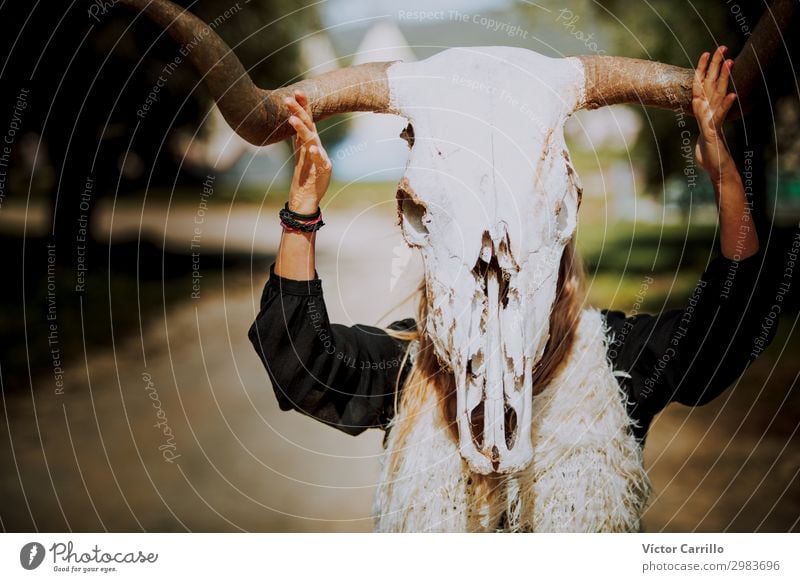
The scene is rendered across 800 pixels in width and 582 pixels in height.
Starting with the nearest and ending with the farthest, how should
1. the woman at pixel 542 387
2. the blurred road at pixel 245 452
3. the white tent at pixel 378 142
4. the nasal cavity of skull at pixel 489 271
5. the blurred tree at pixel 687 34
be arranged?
1. the nasal cavity of skull at pixel 489 271
2. the woman at pixel 542 387
3. the white tent at pixel 378 142
4. the blurred road at pixel 245 452
5. the blurred tree at pixel 687 34

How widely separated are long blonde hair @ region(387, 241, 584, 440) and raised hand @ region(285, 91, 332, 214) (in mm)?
409

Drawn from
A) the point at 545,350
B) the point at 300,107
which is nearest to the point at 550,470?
the point at 545,350

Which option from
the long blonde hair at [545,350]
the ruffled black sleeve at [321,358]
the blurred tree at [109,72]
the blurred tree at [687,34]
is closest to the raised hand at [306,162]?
the ruffled black sleeve at [321,358]

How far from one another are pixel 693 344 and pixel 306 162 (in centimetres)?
121

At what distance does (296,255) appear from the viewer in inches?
80.6

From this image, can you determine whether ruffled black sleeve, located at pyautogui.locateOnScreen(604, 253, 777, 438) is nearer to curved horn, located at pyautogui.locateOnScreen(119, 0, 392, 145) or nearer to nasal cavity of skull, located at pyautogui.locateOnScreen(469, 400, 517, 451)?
nasal cavity of skull, located at pyautogui.locateOnScreen(469, 400, 517, 451)

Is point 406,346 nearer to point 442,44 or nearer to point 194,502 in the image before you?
point 442,44

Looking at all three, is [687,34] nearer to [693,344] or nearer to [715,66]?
[715,66]

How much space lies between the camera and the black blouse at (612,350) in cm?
207

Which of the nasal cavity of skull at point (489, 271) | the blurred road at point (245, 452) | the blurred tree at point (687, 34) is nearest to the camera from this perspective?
the nasal cavity of skull at point (489, 271)

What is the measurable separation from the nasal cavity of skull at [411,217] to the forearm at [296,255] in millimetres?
252

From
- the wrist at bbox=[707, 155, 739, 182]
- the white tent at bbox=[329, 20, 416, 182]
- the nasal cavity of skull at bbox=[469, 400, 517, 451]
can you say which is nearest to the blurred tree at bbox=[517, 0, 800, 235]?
the white tent at bbox=[329, 20, 416, 182]

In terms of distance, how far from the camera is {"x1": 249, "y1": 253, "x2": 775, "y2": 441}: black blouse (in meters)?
2.07

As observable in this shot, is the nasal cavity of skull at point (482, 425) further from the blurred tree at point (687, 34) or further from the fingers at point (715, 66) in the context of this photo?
the blurred tree at point (687, 34)
